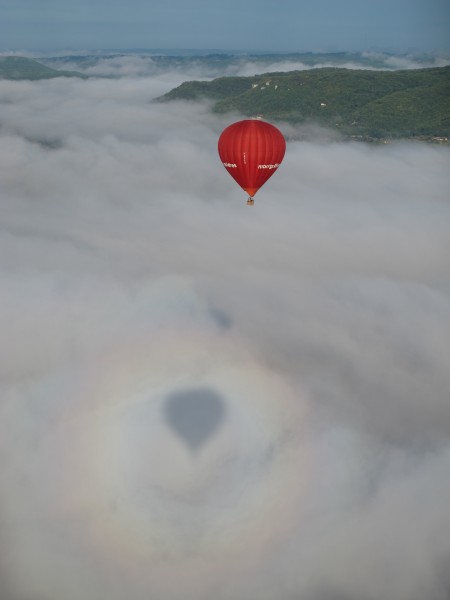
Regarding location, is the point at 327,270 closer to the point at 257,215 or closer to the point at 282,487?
the point at 257,215

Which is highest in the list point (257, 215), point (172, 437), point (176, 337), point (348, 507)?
point (348, 507)

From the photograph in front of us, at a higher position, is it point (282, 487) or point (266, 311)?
point (282, 487)

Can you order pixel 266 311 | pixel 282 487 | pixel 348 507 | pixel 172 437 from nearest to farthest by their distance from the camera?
pixel 348 507 < pixel 282 487 < pixel 172 437 < pixel 266 311

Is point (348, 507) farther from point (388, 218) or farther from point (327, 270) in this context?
point (388, 218)

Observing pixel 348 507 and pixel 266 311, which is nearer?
pixel 348 507

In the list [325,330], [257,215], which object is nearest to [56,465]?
[325,330]

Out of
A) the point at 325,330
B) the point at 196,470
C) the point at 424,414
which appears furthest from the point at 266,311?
the point at 196,470

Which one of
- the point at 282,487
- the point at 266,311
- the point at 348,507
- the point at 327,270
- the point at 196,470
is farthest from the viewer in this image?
the point at 327,270
